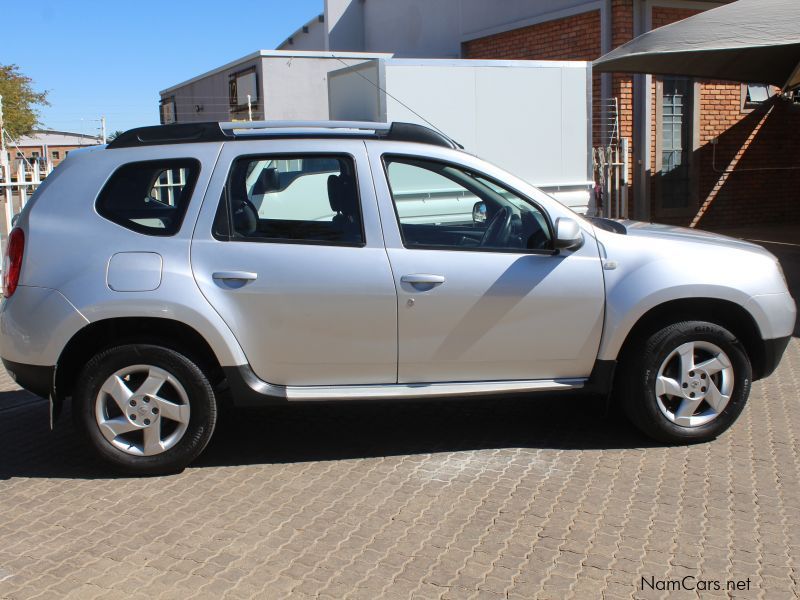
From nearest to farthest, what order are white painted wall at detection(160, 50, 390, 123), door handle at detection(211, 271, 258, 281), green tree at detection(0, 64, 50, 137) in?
door handle at detection(211, 271, 258, 281), white painted wall at detection(160, 50, 390, 123), green tree at detection(0, 64, 50, 137)

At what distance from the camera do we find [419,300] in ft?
16.0

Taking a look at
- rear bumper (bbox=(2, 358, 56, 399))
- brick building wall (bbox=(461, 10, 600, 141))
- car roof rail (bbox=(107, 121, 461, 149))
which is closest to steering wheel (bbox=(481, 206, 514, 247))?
car roof rail (bbox=(107, 121, 461, 149))

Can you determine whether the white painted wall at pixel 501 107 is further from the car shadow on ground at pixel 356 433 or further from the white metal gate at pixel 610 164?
the car shadow on ground at pixel 356 433

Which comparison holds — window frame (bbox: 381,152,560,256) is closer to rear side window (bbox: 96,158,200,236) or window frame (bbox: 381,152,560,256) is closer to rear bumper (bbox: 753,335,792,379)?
rear side window (bbox: 96,158,200,236)

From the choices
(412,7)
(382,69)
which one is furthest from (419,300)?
(412,7)

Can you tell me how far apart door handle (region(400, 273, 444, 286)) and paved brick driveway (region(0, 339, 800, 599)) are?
1.05m

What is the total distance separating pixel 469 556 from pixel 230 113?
15847 millimetres

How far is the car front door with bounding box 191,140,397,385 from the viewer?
4.81 meters

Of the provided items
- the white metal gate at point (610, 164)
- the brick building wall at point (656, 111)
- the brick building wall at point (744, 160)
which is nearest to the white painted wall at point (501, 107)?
the white metal gate at point (610, 164)

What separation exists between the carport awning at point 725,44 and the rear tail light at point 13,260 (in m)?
7.74

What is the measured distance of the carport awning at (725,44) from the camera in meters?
9.93

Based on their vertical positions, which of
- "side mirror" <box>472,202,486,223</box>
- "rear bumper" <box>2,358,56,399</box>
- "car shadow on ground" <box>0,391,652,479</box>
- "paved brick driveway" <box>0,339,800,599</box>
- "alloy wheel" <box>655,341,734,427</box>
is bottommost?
"paved brick driveway" <box>0,339,800,599</box>

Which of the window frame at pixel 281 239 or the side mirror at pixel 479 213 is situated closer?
the window frame at pixel 281 239

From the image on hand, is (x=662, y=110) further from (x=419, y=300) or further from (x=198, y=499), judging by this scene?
(x=198, y=499)
